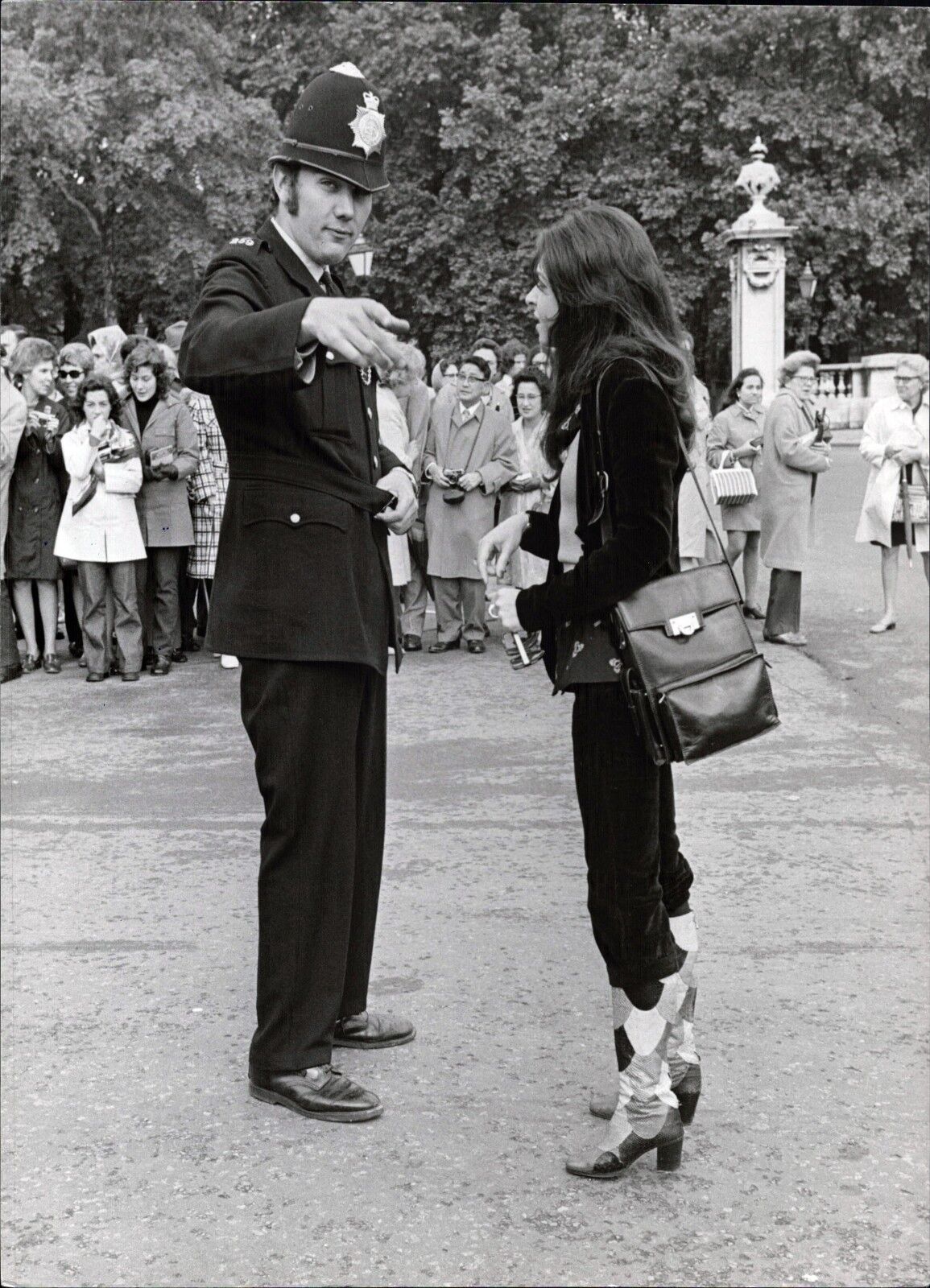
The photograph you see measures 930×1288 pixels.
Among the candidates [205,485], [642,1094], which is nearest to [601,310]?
[642,1094]

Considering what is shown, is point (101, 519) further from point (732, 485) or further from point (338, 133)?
point (338, 133)

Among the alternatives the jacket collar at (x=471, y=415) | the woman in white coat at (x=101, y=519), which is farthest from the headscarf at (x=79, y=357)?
the jacket collar at (x=471, y=415)

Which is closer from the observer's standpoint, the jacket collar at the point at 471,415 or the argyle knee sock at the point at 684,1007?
→ the argyle knee sock at the point at 684,1007

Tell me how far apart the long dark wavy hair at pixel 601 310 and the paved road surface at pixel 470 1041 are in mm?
1546

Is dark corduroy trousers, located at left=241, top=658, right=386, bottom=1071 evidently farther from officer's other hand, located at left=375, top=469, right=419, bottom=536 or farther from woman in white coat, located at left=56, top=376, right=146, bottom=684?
woman in white coat, located at left=56, top=376, right=146, bottom=684

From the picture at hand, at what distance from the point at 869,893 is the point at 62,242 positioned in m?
31.4

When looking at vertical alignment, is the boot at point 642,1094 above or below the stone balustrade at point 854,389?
below

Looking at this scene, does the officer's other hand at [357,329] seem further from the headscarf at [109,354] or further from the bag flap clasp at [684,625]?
the headscarf at [109,354]

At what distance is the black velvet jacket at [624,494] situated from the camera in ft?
10.5

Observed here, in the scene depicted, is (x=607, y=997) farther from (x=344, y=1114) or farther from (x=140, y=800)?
(x=140, y=800)

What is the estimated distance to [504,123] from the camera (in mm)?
35094

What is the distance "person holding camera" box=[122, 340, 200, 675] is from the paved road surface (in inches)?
103

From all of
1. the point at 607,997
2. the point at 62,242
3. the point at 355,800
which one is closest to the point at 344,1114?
the point at 355,800

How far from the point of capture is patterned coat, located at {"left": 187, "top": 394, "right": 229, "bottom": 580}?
10.3 meters
